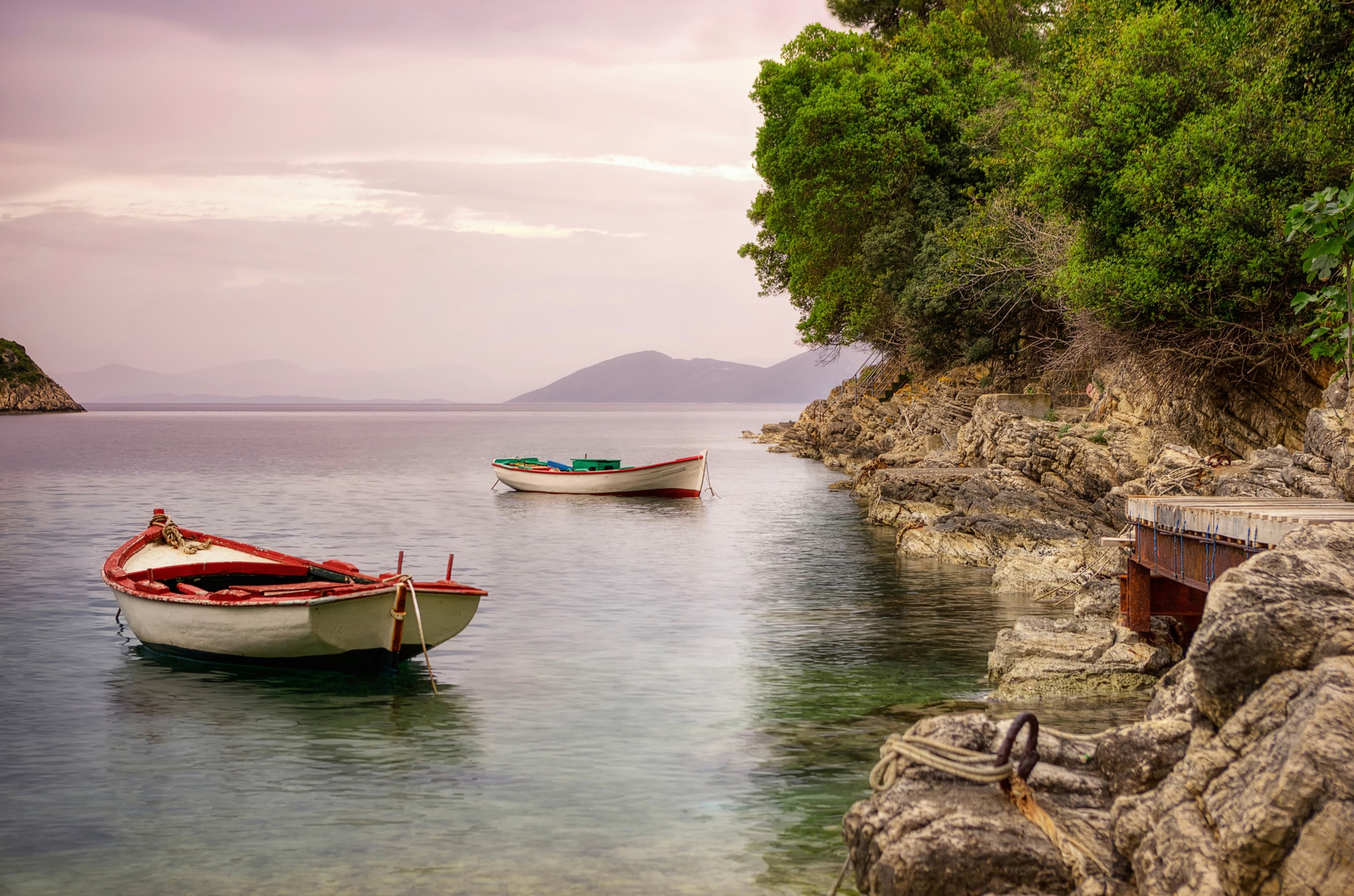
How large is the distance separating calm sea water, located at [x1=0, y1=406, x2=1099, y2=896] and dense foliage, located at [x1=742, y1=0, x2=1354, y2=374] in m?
7.12

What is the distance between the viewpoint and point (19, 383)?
180 m

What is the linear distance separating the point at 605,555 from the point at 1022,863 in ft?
69.2

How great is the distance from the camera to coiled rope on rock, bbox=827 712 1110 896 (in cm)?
532

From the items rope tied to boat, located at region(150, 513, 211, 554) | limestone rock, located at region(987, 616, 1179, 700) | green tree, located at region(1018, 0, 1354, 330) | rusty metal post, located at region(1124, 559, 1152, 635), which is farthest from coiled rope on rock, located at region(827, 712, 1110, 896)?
green tree, located at region(1018, 0, 1354, 330)

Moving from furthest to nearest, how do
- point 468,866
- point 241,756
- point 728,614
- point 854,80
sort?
point 854,80, point 728,614, point 241,756, point 468,866

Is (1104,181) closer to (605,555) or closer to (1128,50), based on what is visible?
(1128,50)

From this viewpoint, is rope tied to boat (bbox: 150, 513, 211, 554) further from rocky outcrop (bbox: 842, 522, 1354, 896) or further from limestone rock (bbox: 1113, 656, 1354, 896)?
limestone rock (bbox: 1113, 656, 1354, 896)

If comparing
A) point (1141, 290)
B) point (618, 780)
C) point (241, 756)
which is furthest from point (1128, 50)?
point (241, 756)

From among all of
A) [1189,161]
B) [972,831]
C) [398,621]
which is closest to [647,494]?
[1189,161]

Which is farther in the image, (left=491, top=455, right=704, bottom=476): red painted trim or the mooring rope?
(left=491, top=455, right=704, bottom=476): red painted trim

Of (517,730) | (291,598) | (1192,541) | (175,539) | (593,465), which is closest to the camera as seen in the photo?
(1192,541)

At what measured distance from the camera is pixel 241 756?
10.6 m

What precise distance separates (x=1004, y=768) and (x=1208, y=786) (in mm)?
927

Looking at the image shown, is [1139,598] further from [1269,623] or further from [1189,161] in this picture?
[1189,161]
